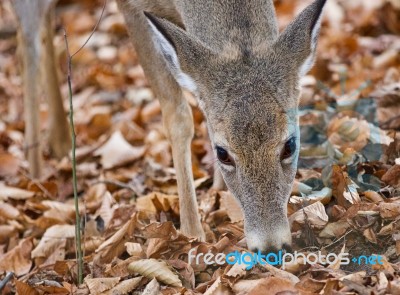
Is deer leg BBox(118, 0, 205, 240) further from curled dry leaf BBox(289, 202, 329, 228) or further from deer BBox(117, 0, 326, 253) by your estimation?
curled dry leaf BBox(289, 202, 329, 228)

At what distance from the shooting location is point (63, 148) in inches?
311

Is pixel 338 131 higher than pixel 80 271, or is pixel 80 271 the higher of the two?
pixel 338 131

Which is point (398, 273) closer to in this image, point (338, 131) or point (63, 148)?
point (338, 131)

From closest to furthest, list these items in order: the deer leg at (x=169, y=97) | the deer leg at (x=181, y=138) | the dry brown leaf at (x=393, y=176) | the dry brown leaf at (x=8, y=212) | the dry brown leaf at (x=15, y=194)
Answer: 1. the dry brown leaf at (x=393, y=176)
2. the deer leg at (x=181, y=138)
3. the deer leg at (x=169, y=97)
4. the dry brown leaf at (x=8, y=212)
5. the dry brown leaf at (x=15, y=194)

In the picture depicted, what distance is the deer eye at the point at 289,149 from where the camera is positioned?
14.1ft

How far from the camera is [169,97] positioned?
18.1ft

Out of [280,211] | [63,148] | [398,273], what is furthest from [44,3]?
[398,273]

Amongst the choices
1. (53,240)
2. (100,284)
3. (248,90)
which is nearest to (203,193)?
(53,240)

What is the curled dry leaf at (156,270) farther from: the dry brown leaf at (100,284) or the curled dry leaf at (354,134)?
the curled dry leaf at (354,134)

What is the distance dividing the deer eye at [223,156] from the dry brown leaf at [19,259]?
5.85 ft

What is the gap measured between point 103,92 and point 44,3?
217 centimetres

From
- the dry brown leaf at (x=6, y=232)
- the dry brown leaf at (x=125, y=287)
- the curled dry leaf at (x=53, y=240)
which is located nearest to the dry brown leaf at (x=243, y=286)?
the dry brown leaf at (x=125, y=287)

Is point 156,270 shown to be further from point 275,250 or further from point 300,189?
point 300,189

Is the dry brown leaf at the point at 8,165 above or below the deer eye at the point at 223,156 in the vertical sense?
above
